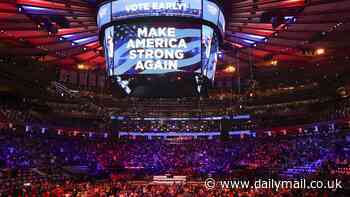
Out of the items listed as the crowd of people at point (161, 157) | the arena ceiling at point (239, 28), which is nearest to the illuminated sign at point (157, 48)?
the arena ceiling at point (239, 28)

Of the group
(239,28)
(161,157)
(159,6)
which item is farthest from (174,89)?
(161,157)

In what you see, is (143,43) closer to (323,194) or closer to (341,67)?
(323,194)

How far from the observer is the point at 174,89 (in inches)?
736

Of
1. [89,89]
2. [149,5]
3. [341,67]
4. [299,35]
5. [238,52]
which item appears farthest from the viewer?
[89,89]

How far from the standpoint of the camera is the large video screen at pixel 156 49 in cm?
1709

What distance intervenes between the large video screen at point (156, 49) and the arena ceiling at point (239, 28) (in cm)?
233

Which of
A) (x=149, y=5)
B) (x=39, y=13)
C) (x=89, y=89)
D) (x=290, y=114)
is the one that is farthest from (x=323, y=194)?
(x=89, y=89)

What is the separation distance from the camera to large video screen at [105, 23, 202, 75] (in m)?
17.1

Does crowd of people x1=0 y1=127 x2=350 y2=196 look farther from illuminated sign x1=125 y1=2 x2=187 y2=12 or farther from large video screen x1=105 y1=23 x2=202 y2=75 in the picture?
illuminated sign x1=125 y1=2 x2=187 y2=12

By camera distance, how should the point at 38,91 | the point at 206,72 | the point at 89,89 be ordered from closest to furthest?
the point at 206,72 < the point at 38,91 < the point at 89,89

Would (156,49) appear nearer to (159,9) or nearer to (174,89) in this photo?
(159,9)

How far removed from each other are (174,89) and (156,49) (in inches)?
99.2

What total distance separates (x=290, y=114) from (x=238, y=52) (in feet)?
78.4

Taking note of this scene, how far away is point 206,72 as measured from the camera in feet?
59.2
